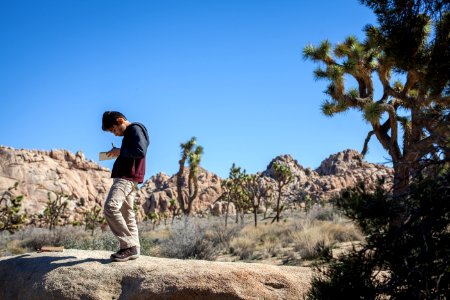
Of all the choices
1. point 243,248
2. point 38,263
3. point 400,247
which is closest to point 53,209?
point 243,248

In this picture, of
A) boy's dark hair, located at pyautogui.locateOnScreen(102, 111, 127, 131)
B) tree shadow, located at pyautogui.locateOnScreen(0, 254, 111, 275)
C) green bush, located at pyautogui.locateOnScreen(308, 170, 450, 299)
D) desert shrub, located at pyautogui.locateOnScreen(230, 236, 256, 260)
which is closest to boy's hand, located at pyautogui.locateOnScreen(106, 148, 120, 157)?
boy's dark hair, located at pyautogui.locateOnScreen(102, 111, 127, 131)

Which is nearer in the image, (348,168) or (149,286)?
(149,286)

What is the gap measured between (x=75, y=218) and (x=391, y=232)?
54.2m

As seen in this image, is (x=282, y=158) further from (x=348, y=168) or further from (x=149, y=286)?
(x=149, y=286)

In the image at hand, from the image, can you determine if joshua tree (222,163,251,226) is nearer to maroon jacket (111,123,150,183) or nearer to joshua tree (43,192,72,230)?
joshua tree (43,192,72,230)

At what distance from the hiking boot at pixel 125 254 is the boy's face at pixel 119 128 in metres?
1.31

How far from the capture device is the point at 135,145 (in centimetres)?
505

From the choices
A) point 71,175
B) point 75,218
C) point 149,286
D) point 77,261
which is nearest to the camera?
point 149,286

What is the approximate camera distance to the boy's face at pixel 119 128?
206 inches

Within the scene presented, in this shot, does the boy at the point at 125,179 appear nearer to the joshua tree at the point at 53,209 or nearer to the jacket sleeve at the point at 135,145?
the jacket sleeve at the point at 135,145

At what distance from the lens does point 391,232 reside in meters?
2.98

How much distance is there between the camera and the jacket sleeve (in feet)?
16.5

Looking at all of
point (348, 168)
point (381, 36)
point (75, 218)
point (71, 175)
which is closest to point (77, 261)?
point (381, 36)

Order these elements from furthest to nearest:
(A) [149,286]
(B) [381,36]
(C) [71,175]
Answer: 1. (C) [71,175]
2. (B) [381,36]
3. (A) [149,286]
